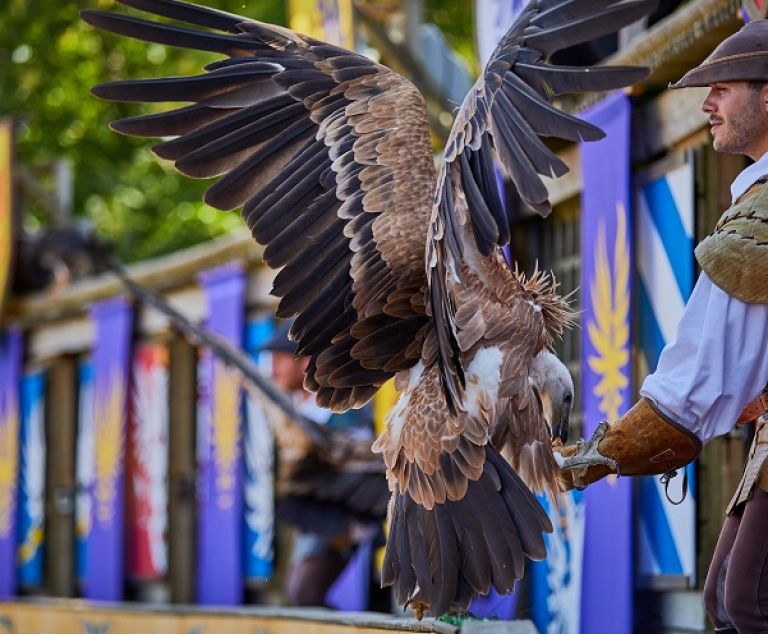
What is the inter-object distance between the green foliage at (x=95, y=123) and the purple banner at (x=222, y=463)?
5.31 m

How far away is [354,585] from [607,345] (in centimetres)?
271

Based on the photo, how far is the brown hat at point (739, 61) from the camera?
3341mm

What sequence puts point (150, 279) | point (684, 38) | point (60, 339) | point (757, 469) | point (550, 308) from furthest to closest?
1. point (60, 339)
2. point (150, 279)
3. point (684, 38)
4. point (550, 308)
5. point (757, 469)

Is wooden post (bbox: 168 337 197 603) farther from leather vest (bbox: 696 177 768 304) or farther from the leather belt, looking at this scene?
leather vest (bbox: 696 177 768 304)

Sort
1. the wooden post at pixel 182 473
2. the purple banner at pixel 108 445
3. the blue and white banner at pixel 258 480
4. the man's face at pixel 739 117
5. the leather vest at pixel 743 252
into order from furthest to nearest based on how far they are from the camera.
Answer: the purple banner at pixel 108 445, the wooden post at pixel 182 473, the blue and white banner at pixel 258 480, the man's face at pixel 739 117, the leather vest at pixel 743 252

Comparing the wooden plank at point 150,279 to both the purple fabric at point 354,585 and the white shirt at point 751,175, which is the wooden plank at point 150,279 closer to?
the purple fabric at point 354,585

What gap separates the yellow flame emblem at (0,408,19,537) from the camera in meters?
13.2

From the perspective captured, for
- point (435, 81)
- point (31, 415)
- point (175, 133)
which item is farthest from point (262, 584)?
point (175, 133)

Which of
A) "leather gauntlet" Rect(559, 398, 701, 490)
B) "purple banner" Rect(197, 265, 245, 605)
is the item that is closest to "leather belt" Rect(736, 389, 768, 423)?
"leather gauntlet" Rect(559, 398, 701, 490)

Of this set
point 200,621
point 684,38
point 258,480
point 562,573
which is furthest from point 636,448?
point 258,480


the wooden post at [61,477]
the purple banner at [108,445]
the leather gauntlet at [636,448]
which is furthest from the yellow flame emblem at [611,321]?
the wooden post at [61,477]

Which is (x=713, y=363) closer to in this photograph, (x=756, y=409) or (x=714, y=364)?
(x=714, y=364)

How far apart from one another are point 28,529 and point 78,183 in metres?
4.43

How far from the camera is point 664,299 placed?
5629 mm
